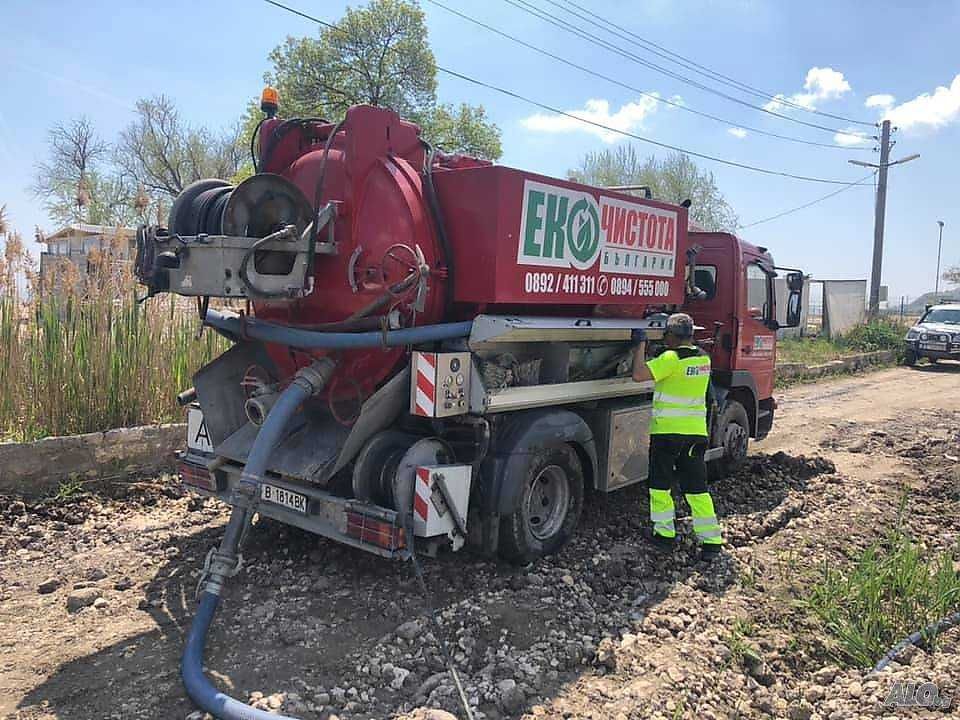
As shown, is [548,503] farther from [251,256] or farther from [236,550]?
[251,256]

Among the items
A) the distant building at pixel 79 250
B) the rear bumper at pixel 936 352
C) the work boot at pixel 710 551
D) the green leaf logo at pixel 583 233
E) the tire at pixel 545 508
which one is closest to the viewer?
the tire at pixel 545 508

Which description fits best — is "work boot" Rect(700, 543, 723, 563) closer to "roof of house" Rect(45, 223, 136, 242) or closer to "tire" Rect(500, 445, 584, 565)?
"tire" Rect(500, 445, 584, 565)

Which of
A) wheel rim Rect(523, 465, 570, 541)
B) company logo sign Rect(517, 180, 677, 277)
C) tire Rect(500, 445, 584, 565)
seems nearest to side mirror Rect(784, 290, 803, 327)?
company logo sign Rect(517, 180, 677, 277)

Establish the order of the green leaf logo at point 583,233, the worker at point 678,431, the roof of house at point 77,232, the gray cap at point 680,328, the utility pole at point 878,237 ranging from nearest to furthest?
the green leaf logo at point 583,233
the worker at point 678,431
the gray cap at point 680,328
the roof of house at point 77,232
the utility pole at point 878,237

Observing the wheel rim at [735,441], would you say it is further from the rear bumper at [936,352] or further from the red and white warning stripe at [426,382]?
the rear bumper at [936,352]

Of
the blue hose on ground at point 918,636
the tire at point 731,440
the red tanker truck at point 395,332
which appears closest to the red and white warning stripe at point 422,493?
the red tanker truck at point 395,332

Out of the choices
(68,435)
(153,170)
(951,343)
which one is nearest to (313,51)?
(153,170)

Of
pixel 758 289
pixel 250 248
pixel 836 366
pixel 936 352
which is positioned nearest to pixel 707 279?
pixel 758 289

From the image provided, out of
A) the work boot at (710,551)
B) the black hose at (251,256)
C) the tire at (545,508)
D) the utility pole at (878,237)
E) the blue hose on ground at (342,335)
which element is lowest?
the work boot at (710,551)

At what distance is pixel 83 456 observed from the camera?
571cm

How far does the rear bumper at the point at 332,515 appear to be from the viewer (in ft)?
12.7

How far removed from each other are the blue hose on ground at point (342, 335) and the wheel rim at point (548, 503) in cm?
118

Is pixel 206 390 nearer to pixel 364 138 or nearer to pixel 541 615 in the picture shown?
pixel 364 138

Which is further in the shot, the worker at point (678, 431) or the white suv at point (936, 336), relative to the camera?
the white suv at point (936, 336)
